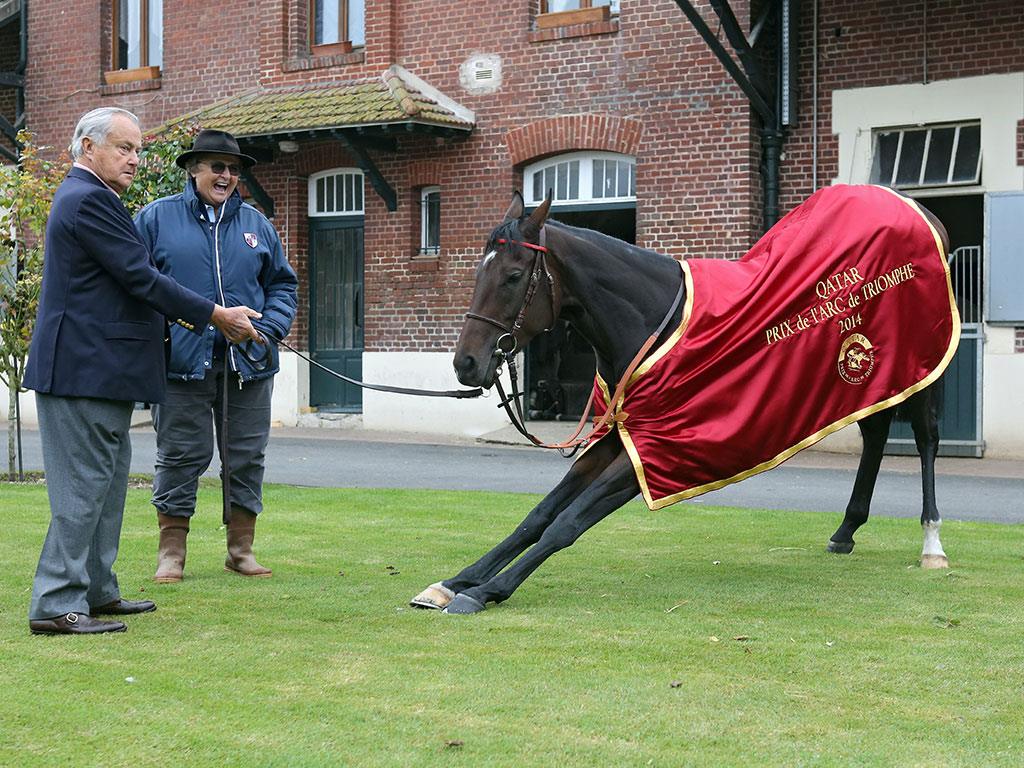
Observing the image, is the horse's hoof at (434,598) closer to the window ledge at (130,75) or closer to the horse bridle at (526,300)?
the horse bridle at (526,300)

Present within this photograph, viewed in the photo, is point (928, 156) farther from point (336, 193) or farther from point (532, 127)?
point (336, 193)

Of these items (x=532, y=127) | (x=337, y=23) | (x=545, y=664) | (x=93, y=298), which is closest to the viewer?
(x=545, y=664)

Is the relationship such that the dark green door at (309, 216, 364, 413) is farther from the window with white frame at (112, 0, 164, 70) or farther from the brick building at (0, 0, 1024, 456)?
the window with white frame at (112, 0, 164, 70)

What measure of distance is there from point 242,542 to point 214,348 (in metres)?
1.01

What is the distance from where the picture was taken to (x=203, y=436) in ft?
22.6

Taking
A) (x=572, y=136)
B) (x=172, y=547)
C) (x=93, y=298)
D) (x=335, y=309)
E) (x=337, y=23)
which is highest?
(x=337, y=23)

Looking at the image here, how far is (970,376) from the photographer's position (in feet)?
49.3

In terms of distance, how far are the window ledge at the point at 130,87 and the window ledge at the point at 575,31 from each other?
6.25m

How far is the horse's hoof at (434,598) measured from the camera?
20.1ft

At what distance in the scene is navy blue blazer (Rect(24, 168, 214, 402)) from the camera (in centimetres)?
553

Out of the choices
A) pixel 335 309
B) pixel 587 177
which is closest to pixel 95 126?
pixel 587 177

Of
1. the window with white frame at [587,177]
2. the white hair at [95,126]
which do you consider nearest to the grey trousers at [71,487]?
the white hair at [95,126]

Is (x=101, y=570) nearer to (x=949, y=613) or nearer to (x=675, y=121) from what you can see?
(x=949, y=613)

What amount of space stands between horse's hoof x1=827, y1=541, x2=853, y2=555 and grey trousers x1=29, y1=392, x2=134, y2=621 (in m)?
4.16
